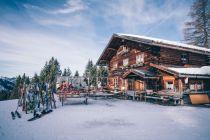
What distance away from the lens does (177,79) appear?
15469 millimetres

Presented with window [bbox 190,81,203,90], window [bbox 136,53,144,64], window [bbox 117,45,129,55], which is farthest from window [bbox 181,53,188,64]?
window [bbox 117,45,129,55]

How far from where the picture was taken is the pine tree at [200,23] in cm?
3145

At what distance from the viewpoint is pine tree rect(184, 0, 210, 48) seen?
103ft

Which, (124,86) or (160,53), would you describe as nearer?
(160,53)

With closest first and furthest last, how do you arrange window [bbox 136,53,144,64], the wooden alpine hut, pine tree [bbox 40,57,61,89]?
the wooden alpine hut
window [bbox 136,53,144,64]
pine tree [bbox 40,57,61,89]

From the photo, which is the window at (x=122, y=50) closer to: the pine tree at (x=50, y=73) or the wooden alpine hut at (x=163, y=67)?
the wooden alpine hut at (x=163, y=67)

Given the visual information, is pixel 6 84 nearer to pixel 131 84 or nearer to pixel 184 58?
pixel 131 84

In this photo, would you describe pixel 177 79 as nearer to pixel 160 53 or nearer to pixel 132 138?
pixel 160 53

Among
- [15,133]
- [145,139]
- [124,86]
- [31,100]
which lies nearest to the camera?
[145,139]

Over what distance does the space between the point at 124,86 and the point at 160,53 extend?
7806mm

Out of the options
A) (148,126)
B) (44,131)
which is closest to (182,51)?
(148,126)

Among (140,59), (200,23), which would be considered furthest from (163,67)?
(200,23)

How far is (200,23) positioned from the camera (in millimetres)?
32406

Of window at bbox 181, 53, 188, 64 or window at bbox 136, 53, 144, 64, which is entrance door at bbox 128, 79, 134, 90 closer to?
window at bbox 136, 53, 144, 64
